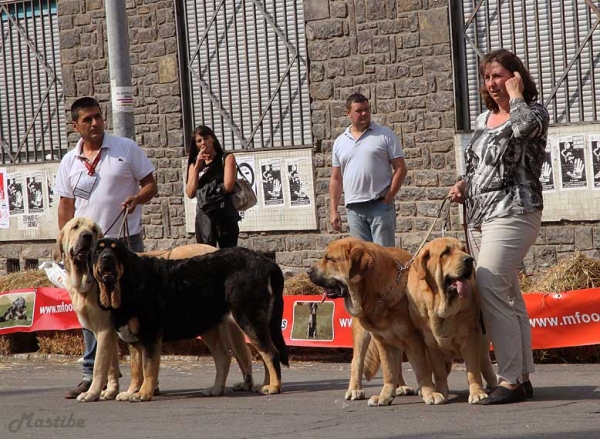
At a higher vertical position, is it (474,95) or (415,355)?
(474,95)

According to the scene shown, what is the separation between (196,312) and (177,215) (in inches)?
321

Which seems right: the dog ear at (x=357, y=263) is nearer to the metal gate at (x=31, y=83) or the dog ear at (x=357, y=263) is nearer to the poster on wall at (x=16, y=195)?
the metal gate at (x=31, y=83)

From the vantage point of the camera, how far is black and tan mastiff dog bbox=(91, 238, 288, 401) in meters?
9.11

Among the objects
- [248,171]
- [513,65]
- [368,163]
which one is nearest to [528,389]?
[513,65]

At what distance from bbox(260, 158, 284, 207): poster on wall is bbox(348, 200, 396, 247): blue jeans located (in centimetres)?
491

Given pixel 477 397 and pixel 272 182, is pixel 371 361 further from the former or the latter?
pixel 272 182

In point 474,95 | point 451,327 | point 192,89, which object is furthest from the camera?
point 192,89

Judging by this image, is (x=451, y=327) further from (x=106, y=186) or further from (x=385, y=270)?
(x=106, y=186)

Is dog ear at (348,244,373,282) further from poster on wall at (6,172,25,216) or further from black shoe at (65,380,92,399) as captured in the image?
poster on wall at (6,172,25,216)

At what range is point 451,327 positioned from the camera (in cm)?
799

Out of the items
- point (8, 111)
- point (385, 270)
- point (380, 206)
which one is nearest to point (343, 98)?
point (380, 206)

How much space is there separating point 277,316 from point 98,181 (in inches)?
70.1

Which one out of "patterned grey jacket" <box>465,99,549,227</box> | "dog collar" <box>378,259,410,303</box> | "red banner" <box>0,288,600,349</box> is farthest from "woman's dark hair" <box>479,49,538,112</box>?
"red banner" <box>0,288,600,349</box>

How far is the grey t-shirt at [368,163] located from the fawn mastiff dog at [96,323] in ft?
7.55
